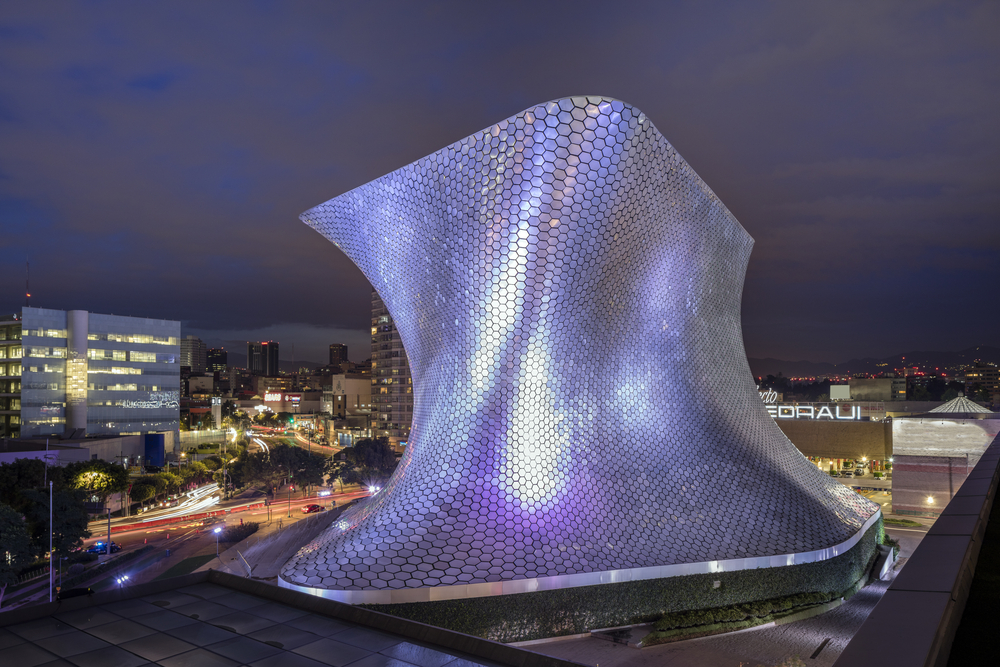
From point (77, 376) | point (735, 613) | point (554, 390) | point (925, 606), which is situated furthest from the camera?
point (77, 376)

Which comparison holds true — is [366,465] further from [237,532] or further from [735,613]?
[735,613]

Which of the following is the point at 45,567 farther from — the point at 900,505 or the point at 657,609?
the point at 900,505

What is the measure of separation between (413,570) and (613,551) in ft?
13.4

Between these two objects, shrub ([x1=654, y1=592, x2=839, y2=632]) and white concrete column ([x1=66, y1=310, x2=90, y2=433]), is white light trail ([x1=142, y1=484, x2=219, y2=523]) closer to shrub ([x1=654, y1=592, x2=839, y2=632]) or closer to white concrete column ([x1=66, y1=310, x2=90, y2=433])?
white concrete column ([x1=66, y1=310, x2=90, y2=433])

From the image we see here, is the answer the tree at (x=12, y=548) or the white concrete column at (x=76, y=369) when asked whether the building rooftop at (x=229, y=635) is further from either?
the white concrete column at (x=76, y=369)

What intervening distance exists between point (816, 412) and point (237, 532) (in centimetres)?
3628

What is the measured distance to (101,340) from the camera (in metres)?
49.4

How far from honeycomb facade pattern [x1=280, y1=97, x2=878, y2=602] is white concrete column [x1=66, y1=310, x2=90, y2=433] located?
42.5 m

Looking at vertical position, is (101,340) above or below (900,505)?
above

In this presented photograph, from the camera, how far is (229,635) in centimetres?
587

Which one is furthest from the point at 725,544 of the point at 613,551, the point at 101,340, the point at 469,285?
the point at 101,340

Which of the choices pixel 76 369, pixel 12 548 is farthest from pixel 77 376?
pixel 12 548

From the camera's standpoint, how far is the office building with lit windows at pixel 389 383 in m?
65.1

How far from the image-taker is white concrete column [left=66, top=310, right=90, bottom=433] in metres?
47.3
